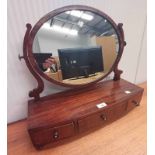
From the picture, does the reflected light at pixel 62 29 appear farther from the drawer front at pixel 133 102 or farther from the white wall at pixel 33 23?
the drawer front at pixel 133 102

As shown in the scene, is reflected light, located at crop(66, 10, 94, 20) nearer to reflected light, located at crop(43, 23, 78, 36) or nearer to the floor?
reflected light, located at crop(43, 23, 78, 36)

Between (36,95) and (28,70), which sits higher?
(28,70)

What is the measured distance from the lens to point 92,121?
3.08 ft

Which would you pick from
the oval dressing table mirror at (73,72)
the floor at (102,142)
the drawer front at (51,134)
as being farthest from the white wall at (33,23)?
the drawer front at (51,134)

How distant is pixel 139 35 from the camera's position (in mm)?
1418

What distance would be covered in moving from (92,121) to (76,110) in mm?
124

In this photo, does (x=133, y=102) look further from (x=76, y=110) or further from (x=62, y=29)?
(x=62, y=29)

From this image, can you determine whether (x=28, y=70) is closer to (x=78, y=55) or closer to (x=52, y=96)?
(x=52, y=96)

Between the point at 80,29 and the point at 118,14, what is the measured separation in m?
0.43

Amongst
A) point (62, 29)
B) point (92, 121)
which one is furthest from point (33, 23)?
point (92, 121)

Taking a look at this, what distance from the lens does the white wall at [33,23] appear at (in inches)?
35.2

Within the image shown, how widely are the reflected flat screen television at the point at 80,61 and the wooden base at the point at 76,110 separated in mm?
148

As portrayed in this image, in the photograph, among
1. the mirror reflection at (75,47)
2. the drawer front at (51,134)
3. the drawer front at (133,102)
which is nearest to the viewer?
the drawer front at (51,134)

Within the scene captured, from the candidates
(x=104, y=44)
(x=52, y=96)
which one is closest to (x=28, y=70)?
(x=52, y=96)
